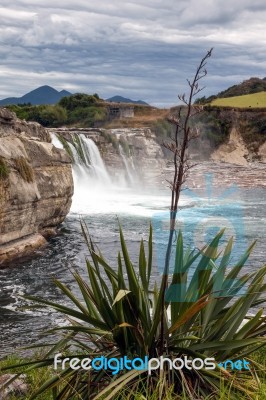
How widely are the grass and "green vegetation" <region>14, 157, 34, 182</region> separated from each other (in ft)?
157

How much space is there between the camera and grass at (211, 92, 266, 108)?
216 feet

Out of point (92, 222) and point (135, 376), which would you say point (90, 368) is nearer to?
point (135, 376)

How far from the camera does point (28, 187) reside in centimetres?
1847

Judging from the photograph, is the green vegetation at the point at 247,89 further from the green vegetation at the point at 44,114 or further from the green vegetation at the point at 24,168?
the green vegetation at the point at 24,168

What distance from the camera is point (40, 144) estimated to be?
21.2 metres

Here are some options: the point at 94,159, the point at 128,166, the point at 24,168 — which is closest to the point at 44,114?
the point at 128,166

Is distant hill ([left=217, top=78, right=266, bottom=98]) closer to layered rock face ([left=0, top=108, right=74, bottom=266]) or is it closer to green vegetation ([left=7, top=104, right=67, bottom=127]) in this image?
green vegetation ([left=7, top=104, right=67, bottom=127])

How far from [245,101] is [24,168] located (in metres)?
52.5

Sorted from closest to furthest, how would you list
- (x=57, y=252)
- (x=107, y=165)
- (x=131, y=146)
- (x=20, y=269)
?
(x=20, y=269), (x=57, y=252), (x=107, y=165), (x=131, y=146)

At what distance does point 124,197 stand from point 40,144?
569 inches

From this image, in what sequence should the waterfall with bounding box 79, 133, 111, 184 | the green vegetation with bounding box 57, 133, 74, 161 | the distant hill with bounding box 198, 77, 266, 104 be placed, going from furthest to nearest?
1. the distant hill with bounding box 198, 77, 266, 104
2. the waterfall with bounding box 79, 133, 111, 184
3. the green vegetation with bounding box 57, 133, 74, 161

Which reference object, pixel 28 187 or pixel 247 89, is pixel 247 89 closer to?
pixel 247 89

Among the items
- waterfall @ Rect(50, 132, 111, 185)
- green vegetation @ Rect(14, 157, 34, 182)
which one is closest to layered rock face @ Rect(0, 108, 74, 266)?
green vegetation @ Rect(14, 157, 34, 182)

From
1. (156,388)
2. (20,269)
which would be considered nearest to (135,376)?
(156,388)
